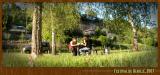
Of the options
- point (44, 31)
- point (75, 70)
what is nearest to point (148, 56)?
point (75, 70)

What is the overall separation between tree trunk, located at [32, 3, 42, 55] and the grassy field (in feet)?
0.64

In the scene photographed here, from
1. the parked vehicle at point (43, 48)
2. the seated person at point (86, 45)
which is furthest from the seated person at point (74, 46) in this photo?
the parked vehicle at point (43, 48)

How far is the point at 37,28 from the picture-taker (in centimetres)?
952

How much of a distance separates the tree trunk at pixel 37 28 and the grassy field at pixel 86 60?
0.64 feet

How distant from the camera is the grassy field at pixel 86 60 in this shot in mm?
9461

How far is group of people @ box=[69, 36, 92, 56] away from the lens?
952 centimetres

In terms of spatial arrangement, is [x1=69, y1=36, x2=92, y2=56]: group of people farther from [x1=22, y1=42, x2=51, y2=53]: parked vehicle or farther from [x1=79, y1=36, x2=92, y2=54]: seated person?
[x1=22, y1=42, x2=51, y2=53]: parked vehicle

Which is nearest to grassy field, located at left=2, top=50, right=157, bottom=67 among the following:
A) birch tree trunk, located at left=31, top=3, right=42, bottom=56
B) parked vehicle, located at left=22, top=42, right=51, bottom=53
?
parked vehicle, located at left=22, top=42, right=51, bottom=53

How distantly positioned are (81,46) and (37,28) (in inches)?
36.8

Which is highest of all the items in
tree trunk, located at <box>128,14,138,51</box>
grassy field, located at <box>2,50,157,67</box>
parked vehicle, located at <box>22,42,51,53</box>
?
tree trunk, located at <box>128,14,138,51</box>

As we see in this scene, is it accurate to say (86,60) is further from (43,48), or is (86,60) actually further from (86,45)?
(43,48)

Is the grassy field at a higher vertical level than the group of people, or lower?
lower

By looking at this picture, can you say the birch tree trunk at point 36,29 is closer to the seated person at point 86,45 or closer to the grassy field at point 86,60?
the grassy field at point 86,60

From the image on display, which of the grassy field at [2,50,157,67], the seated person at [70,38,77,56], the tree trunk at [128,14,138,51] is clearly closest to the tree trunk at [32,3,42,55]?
the grassy field at [2,50,157,67]
